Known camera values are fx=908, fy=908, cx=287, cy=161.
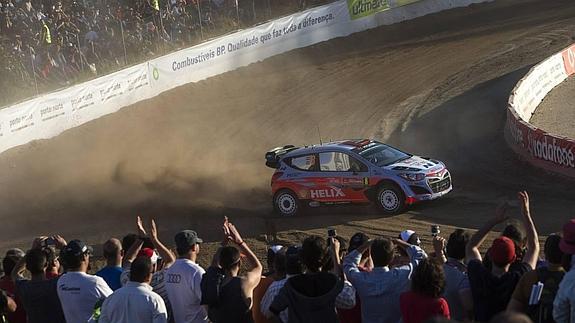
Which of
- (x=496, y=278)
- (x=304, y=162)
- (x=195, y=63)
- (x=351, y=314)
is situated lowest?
(x=351, y=314)

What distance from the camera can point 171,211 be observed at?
21234 millimetres

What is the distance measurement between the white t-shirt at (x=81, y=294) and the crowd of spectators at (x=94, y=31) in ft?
73.4

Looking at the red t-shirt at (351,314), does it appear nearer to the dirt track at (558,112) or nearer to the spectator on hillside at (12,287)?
the spectator on hillside at (12,287)

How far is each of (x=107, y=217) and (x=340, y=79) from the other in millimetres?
12813

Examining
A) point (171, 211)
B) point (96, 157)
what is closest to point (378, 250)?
point (171, 211)

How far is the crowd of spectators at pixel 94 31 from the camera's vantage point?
30500mm

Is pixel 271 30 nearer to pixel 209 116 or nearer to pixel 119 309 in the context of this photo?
pixel 209 116

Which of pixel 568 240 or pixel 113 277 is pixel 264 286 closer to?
pixel 113 277

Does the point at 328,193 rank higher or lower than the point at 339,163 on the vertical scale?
lower

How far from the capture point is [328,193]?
1947 cm

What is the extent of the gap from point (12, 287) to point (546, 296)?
203 inches

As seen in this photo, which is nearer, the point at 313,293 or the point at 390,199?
the point at 313,293

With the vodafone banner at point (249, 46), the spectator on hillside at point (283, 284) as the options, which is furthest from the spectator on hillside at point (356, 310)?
the vodafone banner at point (249, 46)

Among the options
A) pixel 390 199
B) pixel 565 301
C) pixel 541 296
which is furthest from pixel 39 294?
pixel 390 199
